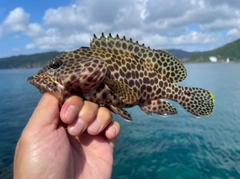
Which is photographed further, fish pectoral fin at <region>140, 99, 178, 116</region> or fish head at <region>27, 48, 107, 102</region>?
fish pectoral fin at <region>140, 99, 178, 116</region>

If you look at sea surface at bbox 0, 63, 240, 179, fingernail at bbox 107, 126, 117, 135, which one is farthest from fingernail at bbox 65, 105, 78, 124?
sea surface at bbox 0, 63, 240, 179

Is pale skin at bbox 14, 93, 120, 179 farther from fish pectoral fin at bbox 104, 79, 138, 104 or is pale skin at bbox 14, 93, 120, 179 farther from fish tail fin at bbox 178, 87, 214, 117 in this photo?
fish tail fin at bbox 178, 87, 214, 117

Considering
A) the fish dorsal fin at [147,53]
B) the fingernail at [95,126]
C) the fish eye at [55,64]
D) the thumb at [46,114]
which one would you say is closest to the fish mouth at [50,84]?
the thumb at [46,114]

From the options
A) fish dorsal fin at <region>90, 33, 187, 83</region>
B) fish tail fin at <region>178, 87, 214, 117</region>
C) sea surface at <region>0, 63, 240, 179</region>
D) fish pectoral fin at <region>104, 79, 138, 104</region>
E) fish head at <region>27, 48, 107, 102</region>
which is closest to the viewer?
fish head at <region>27, 48, 107, 102</region>

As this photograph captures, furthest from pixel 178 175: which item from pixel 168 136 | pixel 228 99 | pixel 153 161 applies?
pixel 228 99

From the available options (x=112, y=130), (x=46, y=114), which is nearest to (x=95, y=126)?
(x=112, y=130)

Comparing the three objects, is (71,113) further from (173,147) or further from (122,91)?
(173,147)
